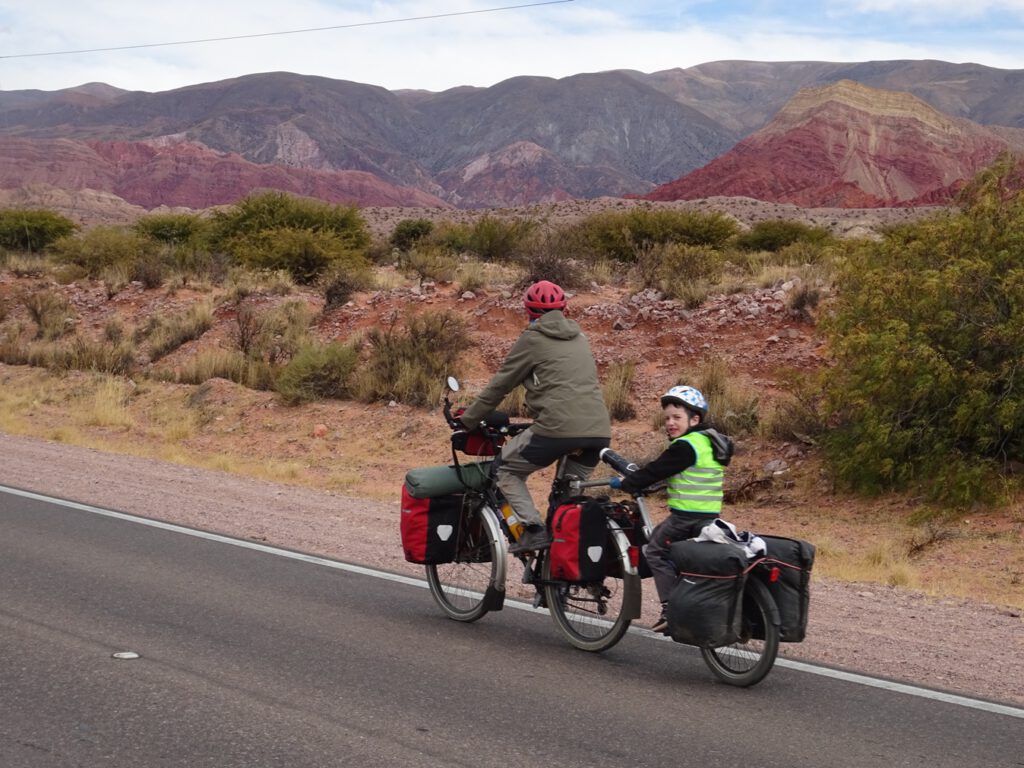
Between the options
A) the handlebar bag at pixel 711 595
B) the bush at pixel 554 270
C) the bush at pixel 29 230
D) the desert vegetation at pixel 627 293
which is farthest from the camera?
the bush at pixel 29 230

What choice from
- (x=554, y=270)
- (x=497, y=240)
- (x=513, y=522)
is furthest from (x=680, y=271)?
(x=513, y=522)

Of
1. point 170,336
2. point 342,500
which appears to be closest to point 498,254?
point 170,336

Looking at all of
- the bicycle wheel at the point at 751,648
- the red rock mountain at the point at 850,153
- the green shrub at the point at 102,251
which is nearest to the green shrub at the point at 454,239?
the green shrub at the point at 102,251

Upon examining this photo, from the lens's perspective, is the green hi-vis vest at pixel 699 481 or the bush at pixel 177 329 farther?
the bush at pixel 177 329

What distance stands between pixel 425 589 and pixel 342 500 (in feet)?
16.6

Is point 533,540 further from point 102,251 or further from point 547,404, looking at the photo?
point 102,251

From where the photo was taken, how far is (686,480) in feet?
21.3

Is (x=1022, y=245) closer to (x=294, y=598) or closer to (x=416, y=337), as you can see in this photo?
(x=294, y=598)

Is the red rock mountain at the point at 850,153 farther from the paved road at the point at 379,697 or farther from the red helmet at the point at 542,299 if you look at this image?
the paved road at the point at 379,697

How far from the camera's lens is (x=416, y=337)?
21188 mm

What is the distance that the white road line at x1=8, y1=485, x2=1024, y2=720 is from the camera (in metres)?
6.20

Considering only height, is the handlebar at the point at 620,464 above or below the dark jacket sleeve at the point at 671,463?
below

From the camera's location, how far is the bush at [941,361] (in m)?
12.2

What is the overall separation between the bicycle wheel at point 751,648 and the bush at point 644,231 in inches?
996
